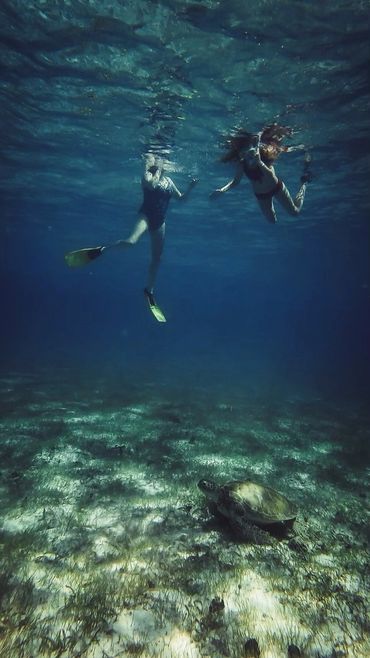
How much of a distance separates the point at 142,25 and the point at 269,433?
13742mm

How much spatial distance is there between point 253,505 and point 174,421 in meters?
6.83

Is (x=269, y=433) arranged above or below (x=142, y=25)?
below

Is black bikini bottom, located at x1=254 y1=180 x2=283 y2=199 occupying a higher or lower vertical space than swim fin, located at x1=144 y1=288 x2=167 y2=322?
higher

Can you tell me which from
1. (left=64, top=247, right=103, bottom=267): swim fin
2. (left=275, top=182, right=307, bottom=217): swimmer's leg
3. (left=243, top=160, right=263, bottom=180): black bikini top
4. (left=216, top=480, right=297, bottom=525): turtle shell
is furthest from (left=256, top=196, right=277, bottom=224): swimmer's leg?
(left=216, top=480, right=297, bottom=525): turtle shell

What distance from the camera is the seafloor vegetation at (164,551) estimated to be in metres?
3.91

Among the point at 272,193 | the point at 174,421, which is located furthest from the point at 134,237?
the point at 174,421

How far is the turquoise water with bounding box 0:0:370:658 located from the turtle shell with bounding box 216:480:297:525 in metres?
0.42

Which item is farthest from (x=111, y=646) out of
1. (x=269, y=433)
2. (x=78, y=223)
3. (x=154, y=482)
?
(x=78, y=223)

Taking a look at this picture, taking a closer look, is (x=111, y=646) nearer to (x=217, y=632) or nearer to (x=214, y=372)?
(x=217, y=632)

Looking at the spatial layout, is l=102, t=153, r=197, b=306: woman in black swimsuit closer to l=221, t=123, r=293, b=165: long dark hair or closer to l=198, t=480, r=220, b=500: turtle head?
l=221, t=123, r=293, b=165: long dark hair

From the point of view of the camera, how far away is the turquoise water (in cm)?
422

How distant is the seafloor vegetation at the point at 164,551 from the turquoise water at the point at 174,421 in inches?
1.2

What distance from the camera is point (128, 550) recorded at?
523 cm

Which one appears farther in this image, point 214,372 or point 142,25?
point 214,372
